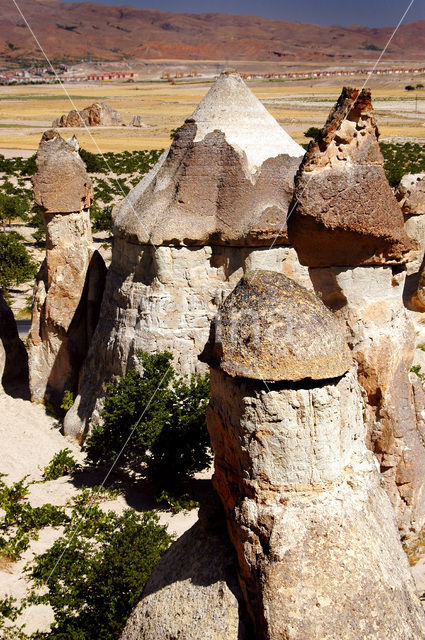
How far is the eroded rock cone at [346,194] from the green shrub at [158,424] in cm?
404

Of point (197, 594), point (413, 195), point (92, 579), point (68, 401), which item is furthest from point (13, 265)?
point (197, 594)

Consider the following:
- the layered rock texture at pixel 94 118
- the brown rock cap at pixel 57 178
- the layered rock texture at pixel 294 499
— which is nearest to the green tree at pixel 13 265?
the brown rock cap at pixel 57 178

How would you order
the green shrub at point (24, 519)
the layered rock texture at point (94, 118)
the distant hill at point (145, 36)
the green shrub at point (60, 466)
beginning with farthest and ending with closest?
the distant hill at point (145, 36)
the layered rock texture at point (94, 118)
the green shrub at point (60, 466)
the green shrub at point (24, 519)

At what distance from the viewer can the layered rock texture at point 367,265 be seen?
6977mm

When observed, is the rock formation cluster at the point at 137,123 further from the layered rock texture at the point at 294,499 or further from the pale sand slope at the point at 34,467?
the layered rock texture at the point at 294,499

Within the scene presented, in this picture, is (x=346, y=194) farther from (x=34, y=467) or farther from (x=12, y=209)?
(x=12, y=209)

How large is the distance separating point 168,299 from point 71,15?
180602mm

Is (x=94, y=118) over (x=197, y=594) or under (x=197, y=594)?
over

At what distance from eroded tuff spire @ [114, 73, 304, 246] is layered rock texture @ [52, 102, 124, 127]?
5130cm

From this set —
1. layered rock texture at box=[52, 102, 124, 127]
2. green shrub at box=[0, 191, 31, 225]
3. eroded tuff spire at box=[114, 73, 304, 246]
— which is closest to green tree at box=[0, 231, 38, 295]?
green shrub at box=[0, 191, 31, 225]

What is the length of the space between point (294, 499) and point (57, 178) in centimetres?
976

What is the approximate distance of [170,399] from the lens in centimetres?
1070

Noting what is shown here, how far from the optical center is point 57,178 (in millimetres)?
13234

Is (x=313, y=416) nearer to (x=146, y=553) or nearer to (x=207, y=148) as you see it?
(x=146, y=553)
